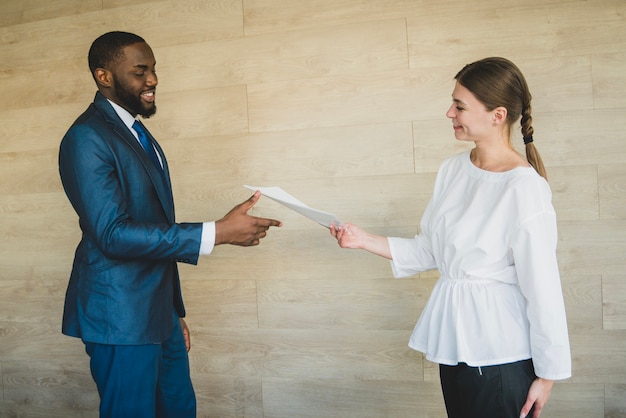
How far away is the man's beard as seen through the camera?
1909mm

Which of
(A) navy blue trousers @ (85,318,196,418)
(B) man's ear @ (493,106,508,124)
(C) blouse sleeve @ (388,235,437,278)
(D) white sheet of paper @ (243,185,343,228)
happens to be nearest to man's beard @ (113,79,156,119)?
(D) white sheet of paper @ (243,185,343,228)

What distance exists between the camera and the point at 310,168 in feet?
8.55

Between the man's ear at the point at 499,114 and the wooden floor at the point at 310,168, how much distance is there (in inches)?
32.8

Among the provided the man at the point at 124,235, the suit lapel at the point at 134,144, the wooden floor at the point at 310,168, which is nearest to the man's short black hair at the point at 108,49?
the man at the point at 124,235

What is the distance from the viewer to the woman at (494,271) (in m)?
1.44

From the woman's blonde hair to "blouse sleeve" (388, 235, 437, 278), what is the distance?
415mm

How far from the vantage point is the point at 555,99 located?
2359 millimetres

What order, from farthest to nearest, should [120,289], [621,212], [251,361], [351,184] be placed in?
[251,361]
[351,184]
[621,212]
[120,289]

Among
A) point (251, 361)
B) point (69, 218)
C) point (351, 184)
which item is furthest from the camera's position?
point (69, 218)

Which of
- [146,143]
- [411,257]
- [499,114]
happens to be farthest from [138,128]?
[499,114]

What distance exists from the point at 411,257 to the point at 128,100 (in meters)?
1.03

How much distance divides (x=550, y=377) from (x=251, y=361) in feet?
5.17

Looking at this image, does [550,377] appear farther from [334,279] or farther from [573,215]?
[334,279]

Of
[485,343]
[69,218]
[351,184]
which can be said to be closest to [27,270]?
[69,218]
